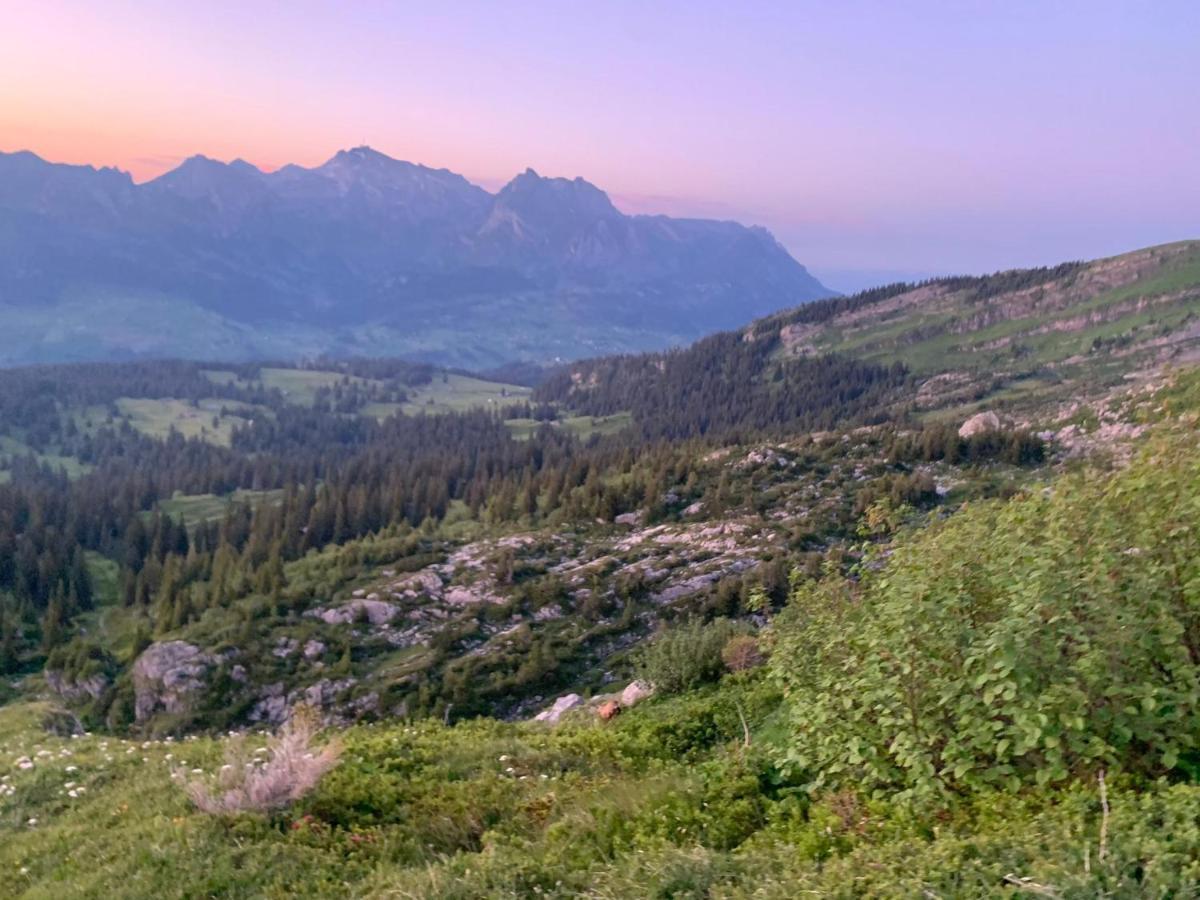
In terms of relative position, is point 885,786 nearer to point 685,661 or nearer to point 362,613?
point 685,661

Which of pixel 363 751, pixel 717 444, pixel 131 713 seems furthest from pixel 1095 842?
pixel 717 444

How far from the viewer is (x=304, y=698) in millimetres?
54719

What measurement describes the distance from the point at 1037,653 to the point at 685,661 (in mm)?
18717

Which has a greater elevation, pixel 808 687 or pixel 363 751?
pixel 808 687

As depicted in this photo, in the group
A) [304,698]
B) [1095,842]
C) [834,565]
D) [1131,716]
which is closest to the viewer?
[1095,842]

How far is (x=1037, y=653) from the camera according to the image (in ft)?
27.6

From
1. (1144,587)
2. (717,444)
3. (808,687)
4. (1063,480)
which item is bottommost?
(717,444)

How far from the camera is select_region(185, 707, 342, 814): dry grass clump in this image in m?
12.9

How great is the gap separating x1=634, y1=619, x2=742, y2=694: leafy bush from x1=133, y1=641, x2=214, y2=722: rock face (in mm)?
48208

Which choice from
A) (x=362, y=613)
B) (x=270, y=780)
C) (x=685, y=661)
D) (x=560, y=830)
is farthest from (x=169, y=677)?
(x=560, y=830)

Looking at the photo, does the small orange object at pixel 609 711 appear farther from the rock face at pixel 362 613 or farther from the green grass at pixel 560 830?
the rock face at pixel 362 613

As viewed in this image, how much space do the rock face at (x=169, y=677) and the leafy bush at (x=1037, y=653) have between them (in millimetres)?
61740

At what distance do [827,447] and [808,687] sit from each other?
304 feet

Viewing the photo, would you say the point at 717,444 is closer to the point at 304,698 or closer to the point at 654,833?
the point at 304,698
